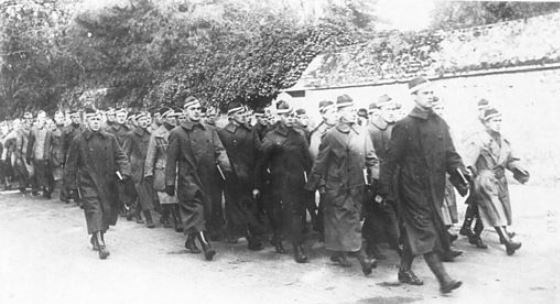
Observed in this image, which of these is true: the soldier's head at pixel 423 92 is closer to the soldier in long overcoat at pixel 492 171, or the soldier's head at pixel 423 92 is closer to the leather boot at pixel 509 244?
the soldier in long overcoat at pixel 492 171

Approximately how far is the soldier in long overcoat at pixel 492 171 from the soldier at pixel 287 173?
2083mm

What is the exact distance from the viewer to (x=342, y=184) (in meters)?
7.18

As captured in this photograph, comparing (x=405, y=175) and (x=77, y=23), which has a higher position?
(x=77, y=23)

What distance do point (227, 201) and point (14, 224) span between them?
4460mm

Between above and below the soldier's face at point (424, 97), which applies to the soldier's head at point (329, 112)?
below

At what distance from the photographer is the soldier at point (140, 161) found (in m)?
11.2

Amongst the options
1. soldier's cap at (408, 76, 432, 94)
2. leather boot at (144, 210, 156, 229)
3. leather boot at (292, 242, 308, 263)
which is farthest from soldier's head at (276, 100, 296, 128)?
leather boot at (144, 210, 156, 229)

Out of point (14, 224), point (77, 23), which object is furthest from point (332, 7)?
point (14, 224)

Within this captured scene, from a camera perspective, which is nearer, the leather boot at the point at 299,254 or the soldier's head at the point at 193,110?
the leather boot at the point at 299,254

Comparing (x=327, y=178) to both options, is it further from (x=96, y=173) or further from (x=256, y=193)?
(x=96, y=173)

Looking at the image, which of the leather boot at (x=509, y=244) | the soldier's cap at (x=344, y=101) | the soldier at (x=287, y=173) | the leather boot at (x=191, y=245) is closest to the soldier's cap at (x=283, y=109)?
the soldier at (x=287, y=173)

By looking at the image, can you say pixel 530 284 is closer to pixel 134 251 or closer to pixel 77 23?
pixel 134 251

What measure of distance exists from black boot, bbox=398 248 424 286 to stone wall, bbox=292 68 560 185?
242 inches

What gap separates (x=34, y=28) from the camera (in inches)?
888
